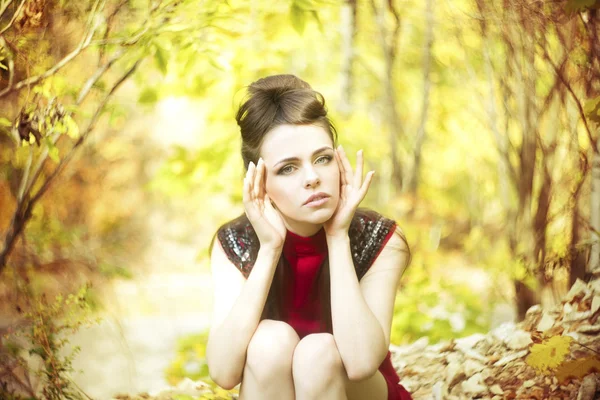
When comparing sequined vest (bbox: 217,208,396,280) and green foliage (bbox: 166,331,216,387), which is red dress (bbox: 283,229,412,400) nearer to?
sequined vest (bbox: 217,208,396,280)

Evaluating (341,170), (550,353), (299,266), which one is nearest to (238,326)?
(299,266)

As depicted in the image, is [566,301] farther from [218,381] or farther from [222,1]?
[222,1]

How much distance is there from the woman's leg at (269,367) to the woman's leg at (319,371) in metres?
0.03

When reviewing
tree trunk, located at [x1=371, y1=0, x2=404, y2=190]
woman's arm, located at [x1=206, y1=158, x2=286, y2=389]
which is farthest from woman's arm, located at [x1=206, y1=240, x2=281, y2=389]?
tree trunk, located at [x1=371, y1=0, x2=404, y2=190]

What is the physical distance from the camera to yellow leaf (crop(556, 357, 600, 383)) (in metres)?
1.82

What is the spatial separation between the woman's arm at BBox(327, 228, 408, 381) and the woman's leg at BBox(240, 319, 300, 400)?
0.49 feet

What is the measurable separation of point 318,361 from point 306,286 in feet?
1.23

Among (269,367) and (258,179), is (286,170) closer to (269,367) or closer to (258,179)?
(258,179)

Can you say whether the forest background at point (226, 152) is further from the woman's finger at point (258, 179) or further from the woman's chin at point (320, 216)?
the woman's chin at point (320, 216)

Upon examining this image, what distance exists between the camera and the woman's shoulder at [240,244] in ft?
6.07

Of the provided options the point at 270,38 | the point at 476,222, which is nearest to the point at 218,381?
the point at 270,38

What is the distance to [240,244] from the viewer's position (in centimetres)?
189

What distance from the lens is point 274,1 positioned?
3.02 metres

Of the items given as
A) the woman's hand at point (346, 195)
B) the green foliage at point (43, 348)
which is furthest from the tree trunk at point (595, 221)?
the green foliage at point (43, 348)
